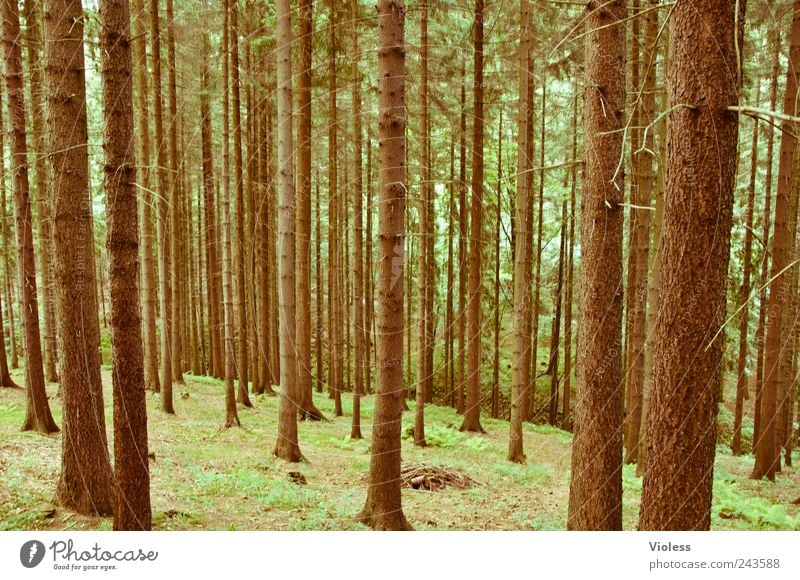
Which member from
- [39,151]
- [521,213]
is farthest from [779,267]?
[39,151]

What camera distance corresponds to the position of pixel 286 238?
8.09m

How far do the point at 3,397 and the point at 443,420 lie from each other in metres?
11.3

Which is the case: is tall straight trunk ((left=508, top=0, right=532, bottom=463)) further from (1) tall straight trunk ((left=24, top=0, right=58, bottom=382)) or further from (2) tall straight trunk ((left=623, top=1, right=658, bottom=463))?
(1) tall straight trunk ((left=24, top=0, right=58, bottom=382))

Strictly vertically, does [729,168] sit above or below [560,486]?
above

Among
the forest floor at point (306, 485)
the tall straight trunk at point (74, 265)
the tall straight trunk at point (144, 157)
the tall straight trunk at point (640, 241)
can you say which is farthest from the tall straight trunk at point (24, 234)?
the tall straight trunk at point (640, 241)

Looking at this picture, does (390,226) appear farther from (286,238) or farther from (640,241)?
(640,241)

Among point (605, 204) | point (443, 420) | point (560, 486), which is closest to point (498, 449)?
point (560, 486)

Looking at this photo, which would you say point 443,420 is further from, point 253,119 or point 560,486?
point 253,119

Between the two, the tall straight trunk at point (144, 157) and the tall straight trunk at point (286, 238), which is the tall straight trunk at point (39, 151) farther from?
the tall straight trunk at point (286, 238)

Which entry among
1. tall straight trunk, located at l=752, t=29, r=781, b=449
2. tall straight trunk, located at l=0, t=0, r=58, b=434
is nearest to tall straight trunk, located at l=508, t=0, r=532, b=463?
tall straight trunk, located at l=752, t=29, r=781, b=449

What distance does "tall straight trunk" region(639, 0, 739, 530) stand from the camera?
3.19m

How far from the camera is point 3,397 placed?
10.6 metres

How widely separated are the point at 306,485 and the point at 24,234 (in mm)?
6092

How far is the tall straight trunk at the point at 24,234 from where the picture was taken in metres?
7.01
